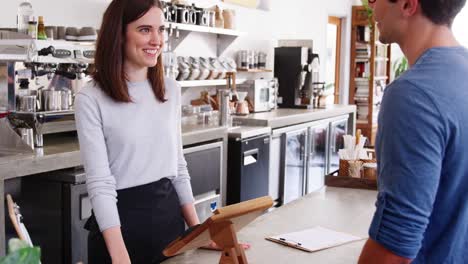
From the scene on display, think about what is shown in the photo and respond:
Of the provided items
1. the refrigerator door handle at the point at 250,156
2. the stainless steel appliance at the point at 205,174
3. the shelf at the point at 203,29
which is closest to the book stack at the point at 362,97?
the shelf at the point at 203,29

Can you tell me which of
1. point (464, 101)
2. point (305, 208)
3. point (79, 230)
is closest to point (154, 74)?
point (305, 208)

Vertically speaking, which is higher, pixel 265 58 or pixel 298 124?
pixel 265 58

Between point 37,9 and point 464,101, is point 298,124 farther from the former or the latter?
point 464,101

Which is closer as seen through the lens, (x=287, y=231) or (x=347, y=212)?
(x=287, y=231)

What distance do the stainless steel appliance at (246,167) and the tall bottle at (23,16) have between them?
170 centimetres

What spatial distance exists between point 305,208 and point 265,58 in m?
4.16

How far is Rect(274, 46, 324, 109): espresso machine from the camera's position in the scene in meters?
6.52

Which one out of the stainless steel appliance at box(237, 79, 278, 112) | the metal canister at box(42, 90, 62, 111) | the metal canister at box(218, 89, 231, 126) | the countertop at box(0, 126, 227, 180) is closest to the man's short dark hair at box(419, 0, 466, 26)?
the countertop at box(0, 126, 227, 180)

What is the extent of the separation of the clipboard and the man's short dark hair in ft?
3.15

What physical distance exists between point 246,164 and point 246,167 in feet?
0.07

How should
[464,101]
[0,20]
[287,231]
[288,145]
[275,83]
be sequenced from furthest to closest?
[275,83], [288,145], [0,20], [287,231], [464,101]

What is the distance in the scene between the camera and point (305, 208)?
2461mm

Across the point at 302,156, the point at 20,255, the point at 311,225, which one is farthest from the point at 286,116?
the point at 20,255

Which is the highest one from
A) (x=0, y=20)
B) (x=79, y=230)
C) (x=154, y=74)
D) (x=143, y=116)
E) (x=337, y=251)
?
(x=0, y=20)
